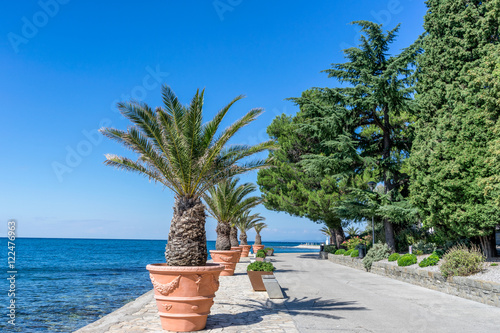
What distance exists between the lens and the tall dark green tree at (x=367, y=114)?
65.8 ft

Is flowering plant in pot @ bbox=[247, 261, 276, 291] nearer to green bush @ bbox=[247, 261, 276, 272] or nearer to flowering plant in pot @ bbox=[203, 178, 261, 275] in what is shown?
green bush @ bbox=[247, 261, 276, 272]

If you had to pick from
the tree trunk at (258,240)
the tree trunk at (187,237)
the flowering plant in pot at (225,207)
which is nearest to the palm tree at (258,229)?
the tree trunk at (258,240)

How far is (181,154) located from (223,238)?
10945mm

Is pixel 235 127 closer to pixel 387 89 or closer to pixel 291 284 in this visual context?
pixel 291 284

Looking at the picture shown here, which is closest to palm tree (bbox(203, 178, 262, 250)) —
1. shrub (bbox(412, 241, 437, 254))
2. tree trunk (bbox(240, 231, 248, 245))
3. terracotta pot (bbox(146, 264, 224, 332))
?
shrub (bbox(412, 241, 437, 254))

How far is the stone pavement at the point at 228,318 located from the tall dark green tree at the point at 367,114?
1248 cm

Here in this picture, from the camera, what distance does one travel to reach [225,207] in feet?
64.0

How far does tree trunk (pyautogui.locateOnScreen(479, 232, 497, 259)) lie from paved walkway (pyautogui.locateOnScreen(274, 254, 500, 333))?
11.5 feet

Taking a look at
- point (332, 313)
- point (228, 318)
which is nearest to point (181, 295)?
point (228, 318)

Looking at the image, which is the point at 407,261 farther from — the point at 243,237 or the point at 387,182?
the point at 243,237

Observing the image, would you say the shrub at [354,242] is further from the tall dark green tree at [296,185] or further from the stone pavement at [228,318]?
the stone pavement at [228,318]

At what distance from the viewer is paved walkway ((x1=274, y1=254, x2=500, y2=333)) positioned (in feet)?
23.5

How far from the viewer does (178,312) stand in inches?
262

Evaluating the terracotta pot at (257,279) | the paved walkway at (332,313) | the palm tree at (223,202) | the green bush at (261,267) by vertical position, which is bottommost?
the paved walkway at (332,313)
